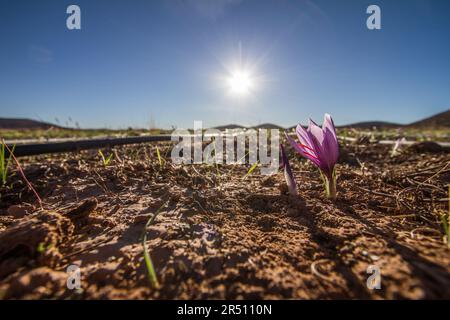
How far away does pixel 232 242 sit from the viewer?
3.15 ft

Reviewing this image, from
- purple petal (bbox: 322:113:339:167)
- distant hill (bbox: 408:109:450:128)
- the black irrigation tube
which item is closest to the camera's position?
purple petal (bbox: 322:113:339:167)

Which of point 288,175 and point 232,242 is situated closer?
point 232,242

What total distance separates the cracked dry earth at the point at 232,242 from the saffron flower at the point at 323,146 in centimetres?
18

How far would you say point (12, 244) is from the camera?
0.82 meters

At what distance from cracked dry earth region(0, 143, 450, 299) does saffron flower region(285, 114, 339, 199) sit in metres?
0.18

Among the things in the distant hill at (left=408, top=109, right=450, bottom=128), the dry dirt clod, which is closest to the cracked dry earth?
the dry dirt clod

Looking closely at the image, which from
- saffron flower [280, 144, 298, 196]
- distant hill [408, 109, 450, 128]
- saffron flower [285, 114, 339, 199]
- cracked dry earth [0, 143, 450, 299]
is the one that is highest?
distant hill [408, 109, 450, 128]

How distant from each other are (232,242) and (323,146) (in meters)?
0.72

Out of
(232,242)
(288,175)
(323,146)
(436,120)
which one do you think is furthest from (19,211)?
(436,120)

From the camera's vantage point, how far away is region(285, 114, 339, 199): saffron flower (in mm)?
1310

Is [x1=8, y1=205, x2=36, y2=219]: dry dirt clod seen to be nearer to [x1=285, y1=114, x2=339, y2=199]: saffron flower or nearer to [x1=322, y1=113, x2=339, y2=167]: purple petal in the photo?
[x1=285, y1=114, x2=339, y2=199]: saffron flower

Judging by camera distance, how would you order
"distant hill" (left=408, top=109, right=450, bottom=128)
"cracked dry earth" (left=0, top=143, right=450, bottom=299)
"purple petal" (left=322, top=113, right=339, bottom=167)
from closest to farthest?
"cracked dry earth" (left=0, top=143, right=450, bottom=299) < "purple petal" (left=322, top=113, right=339, bottom=167) < "distant hill" (left=408, top=109, right=450, bottom=128)

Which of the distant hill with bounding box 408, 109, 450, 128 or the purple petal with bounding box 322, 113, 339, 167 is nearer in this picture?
the purple petal with bounding box 322, 113, 339, 167

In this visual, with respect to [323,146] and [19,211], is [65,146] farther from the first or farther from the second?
[323,146]
